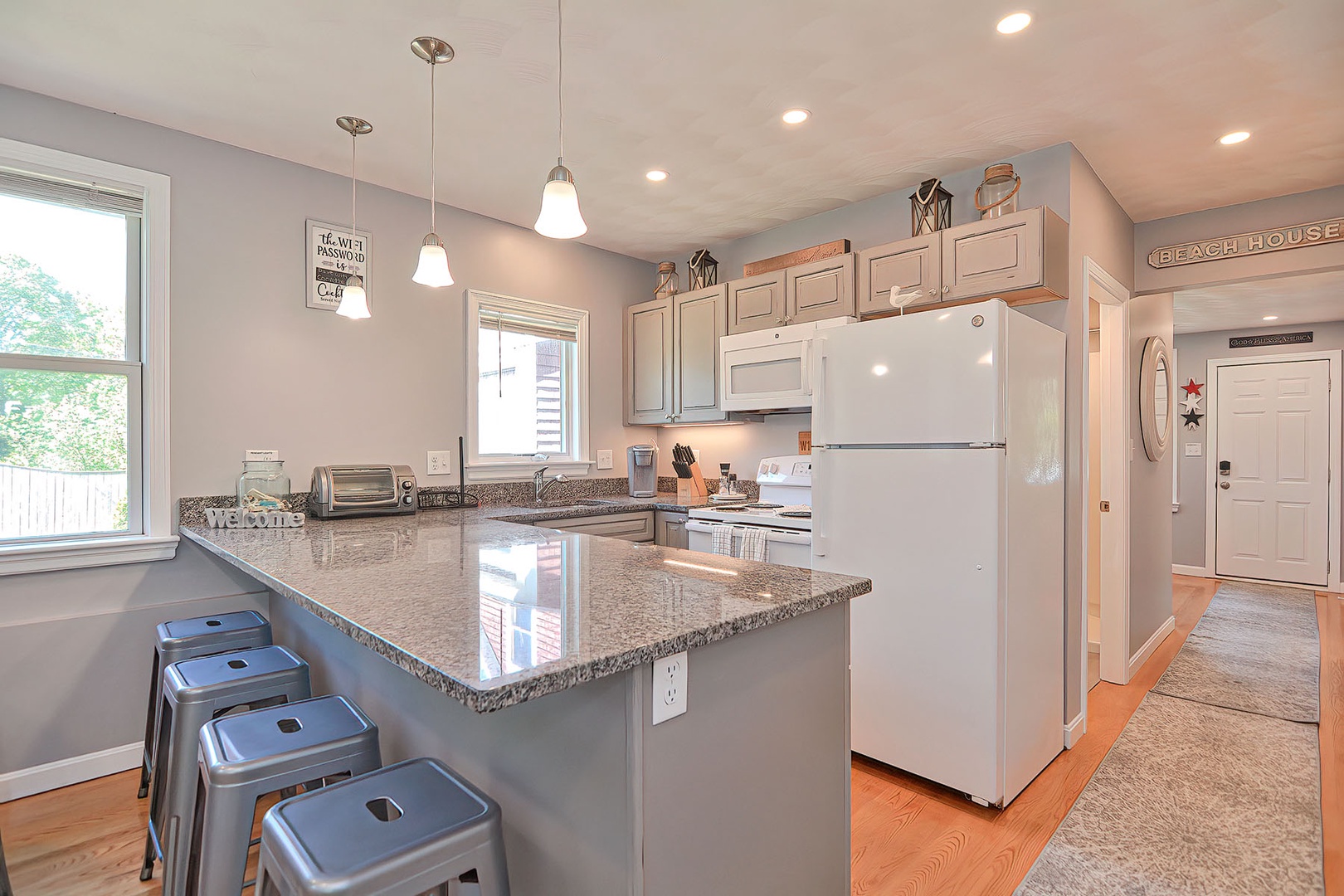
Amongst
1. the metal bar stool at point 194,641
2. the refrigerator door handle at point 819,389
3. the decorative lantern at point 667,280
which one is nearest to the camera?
the metal bar stool at point 194,641

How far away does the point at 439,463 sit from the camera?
339cm

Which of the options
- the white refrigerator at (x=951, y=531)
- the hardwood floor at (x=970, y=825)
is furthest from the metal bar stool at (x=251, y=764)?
the white refrigerator at (x=951, y=531)

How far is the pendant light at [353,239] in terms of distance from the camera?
7.70 feet

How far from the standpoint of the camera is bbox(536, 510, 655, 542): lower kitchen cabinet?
3311 mm

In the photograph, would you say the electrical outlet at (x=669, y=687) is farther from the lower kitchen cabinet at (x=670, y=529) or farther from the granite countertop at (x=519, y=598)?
the lower kitchen cabinet at (x=670, y=529)

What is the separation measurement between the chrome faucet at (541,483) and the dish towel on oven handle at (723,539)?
109 cm

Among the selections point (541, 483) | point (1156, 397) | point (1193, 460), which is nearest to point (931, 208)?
point (1156, 397)

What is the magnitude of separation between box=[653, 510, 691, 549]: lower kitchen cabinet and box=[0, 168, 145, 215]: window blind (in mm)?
2636

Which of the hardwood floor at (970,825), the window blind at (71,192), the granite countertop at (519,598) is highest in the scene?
the window blind at (71,192)

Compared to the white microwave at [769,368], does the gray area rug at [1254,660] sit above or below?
below

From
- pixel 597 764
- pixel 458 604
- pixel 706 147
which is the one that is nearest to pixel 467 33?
pixel 706 147

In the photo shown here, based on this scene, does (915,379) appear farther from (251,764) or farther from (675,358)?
(251,764)

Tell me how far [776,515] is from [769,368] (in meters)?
0.83

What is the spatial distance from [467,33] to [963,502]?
7.13 feet
